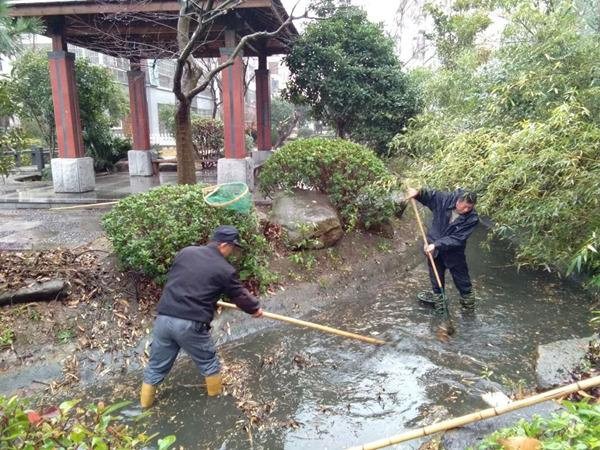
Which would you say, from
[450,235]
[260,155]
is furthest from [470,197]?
[260,155]

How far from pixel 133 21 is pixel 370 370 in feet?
31.8

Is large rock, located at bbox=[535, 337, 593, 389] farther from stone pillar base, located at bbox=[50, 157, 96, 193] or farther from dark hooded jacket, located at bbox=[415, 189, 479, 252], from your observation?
stone pillar base, located at bbox=[50, 157, 96, 193]

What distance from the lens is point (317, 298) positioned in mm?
6484

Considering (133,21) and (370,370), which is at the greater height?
(133,21)

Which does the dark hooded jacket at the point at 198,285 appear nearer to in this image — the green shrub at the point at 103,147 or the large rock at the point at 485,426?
the large rock at the point at 485,426

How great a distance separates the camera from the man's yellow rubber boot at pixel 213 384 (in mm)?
4090

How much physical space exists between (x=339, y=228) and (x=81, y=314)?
398 centimetres

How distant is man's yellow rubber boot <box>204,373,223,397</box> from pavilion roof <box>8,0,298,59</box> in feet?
23.0

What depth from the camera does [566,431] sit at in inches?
87.0

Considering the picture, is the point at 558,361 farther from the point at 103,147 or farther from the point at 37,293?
the point at 103,147

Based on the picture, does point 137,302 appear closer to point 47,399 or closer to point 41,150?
point 47,399

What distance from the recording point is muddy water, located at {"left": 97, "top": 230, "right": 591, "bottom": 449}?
376cm

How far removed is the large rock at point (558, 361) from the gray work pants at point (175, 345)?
2940 millimetres

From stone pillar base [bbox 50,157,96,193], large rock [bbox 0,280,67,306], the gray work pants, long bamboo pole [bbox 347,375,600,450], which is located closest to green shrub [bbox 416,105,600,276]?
long bamboo pole [bbox 347,375,600,450]
